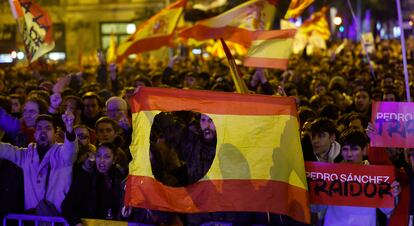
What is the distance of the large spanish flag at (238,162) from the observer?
21.1 ft

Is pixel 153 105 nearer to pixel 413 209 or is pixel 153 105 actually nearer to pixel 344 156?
pixel 344 156

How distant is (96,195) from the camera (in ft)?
23.9

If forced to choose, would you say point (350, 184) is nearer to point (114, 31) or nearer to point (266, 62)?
point (266, 62)

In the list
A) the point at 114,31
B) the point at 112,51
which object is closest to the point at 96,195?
the point at 112,51

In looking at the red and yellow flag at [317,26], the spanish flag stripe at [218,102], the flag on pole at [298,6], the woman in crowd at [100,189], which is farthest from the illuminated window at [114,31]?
the spanish flag stripe at [218,102]

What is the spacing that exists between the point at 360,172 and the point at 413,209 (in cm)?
48

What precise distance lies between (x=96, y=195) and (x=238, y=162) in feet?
4.66

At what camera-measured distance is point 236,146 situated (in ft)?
21.4

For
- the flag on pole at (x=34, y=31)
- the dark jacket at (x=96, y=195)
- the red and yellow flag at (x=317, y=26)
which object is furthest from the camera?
the red and yellow flag at (x=317, y=26)

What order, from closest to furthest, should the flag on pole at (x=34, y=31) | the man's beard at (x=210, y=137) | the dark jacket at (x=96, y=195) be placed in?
the man's beard at (x=210, y=137) < the dark jacket at (x=96, y=195) < the flag on pole at (x=34, y=31)

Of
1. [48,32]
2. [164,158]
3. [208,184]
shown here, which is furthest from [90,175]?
[48,32]

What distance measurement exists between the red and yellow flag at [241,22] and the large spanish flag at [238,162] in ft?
21.0

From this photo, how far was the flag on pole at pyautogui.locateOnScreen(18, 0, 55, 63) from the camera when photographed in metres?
13.1

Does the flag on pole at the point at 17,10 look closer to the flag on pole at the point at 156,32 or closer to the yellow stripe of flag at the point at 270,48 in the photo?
the flag on pole at the point at 156,32
